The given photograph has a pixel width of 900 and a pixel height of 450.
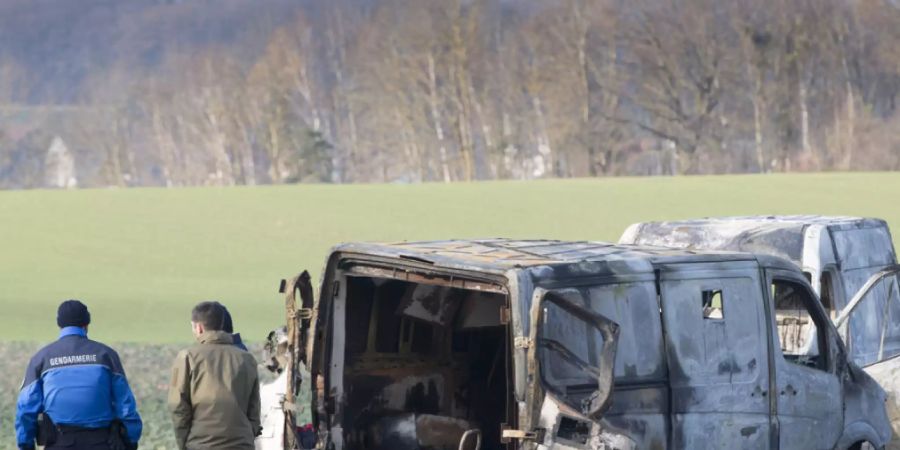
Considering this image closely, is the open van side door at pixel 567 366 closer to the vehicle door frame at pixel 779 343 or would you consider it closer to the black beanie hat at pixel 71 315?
the vehicle door frame at pixel 779 343

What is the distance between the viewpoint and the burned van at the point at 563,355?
829cm

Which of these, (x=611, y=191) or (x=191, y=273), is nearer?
(x=191, y=273)

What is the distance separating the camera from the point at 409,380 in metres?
10.2

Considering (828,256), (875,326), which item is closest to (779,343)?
(828,256)

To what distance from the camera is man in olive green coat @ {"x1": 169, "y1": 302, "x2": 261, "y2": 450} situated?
892 centimetres

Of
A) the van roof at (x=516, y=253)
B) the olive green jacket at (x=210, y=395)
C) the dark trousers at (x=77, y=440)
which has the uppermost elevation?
the van roof at (x=516, y=253)

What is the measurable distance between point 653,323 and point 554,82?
281 feet

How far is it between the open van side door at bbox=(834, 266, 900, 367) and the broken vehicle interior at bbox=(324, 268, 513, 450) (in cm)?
426

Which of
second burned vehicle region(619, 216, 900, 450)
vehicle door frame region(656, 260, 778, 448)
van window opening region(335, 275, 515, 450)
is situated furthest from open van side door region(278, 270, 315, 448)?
second burned vehicle region(619, 216, 900, 450)

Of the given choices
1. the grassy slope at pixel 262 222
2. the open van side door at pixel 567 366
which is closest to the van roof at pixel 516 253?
the open van side door at pixel 567 366

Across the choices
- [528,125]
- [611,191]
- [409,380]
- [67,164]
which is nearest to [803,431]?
[409,380]

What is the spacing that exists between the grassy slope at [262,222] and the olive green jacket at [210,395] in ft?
81.7

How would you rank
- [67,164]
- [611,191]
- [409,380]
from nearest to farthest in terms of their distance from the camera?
[409,380], [611,191], [67,164]

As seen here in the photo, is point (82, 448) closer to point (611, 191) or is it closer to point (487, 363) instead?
point (487, 363)
